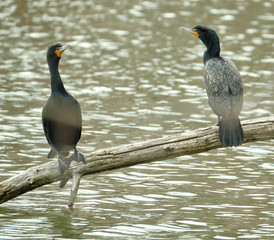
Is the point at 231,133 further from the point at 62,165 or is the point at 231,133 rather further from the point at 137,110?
the point at 137,110

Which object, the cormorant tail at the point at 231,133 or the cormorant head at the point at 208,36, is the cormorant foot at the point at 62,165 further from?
the cormorant head at the point at 208,36

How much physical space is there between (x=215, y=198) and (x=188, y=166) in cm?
157

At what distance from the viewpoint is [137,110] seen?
13.5 metres

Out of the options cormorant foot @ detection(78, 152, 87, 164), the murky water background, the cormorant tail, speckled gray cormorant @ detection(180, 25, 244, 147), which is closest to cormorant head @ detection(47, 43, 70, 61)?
cormorant foot @ detection(78, 152, 87, 164)

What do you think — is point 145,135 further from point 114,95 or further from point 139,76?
point 139,76

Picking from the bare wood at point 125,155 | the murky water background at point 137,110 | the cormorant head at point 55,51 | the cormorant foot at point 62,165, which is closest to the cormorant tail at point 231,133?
the bare wood at point 125,155

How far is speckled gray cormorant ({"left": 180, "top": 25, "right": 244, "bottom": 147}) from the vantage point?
8.10m

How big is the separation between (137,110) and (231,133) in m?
5.55

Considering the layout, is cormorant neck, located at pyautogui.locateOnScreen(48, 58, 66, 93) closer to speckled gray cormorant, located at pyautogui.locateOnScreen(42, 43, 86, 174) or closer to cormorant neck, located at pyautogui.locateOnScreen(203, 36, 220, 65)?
speckled gray cormorant, located at pyautogui.locateOnScreen(42, 43, 86, 174)

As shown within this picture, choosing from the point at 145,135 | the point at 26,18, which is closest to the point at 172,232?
the point at 145,135

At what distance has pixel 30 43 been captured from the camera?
19250 millimetres

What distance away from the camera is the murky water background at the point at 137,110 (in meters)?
8.01

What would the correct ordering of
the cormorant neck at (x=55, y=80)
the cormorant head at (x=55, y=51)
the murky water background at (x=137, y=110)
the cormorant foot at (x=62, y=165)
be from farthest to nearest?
the cormorant head at (x=55, y=51) → the cormorant neck at (x=55, y=80) → the murky water background at (x=137, y=110) → the cormorant foot at (x=62, y=165)

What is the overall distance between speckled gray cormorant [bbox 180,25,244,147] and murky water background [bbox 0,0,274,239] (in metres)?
0.92
